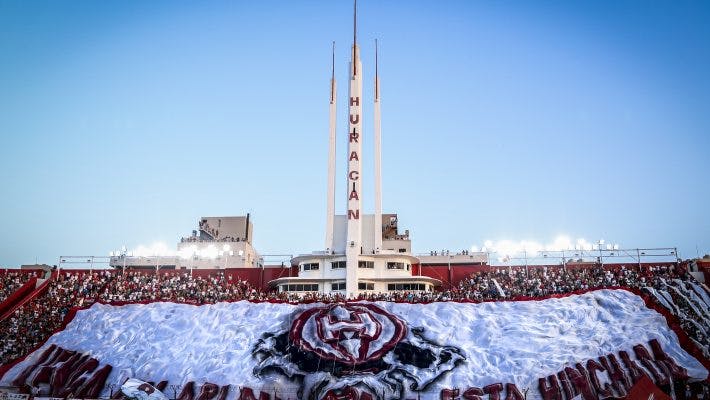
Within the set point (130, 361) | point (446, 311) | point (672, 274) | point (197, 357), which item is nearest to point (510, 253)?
point (672, 274)

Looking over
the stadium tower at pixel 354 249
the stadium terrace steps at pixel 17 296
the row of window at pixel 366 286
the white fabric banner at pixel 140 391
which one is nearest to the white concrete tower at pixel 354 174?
the stadium tower at pixel 354 249

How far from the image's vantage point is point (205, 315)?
4288 cm

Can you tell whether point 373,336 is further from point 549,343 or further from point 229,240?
point 229,240

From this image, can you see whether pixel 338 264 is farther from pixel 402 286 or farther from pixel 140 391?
pixel 140 391

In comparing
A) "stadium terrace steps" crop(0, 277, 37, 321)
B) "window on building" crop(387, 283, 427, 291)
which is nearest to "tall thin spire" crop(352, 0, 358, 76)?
"window on building" crop(387, 283, 427, 291)

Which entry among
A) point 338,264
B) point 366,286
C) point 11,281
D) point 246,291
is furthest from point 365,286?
point 11,281

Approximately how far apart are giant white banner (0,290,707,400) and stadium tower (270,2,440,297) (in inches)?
546

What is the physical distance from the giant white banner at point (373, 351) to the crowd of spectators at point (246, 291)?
78.3 inches

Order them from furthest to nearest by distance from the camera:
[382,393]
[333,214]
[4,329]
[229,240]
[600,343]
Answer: [229,240] → [333,214] → [4,329] → [600,343] → [382,393]

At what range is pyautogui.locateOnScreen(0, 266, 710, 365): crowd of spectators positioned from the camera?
43.1m

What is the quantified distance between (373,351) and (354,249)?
18.8 meters

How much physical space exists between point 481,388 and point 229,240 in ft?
192

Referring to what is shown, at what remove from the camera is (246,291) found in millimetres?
57344

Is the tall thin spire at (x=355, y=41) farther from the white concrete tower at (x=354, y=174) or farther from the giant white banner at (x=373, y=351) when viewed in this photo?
the giant white banner at (x=373, y=351)
